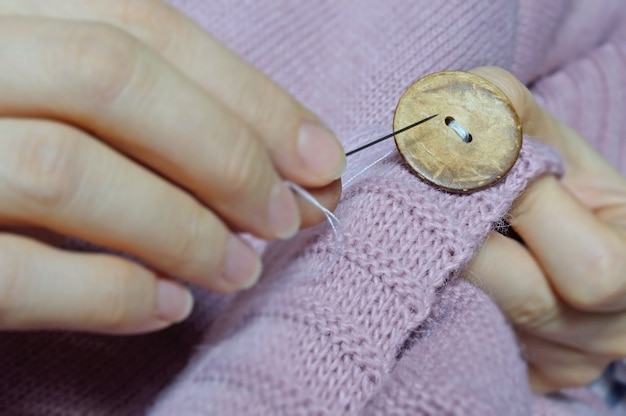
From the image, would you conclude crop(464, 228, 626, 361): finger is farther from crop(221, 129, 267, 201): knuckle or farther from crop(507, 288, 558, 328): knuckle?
crop(221, 129, 267, 201): knuckle

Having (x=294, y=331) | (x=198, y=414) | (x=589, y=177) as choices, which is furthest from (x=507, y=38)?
(x=198, y=414)

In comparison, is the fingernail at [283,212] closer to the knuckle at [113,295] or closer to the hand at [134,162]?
the hand at [134,162]

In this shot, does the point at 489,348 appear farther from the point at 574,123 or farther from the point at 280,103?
the point at 574,123

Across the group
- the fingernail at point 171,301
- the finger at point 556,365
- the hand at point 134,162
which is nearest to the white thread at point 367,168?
the hand at point 134,162

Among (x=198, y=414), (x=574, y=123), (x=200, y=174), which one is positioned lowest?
(x=574, y=123)

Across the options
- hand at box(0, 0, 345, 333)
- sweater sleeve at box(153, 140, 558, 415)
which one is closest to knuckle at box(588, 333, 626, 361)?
sweater sleeve at box(153, 140, 558, 415)

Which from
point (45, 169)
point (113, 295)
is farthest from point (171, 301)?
point (45, 169)
